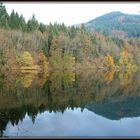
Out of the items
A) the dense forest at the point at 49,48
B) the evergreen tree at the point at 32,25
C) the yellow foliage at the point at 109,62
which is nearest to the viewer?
the dense forest at the point at 49,48

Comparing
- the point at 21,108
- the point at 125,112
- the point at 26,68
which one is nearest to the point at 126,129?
the point at 125,112

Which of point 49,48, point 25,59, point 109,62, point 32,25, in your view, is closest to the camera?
point 25,59

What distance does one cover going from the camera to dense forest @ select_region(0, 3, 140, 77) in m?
63.5

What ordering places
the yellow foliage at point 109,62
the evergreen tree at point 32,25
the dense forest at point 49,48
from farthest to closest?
the yellow foliage at point 109,62
the evergreen tree at point 32,25
the dense forest at point 49,48

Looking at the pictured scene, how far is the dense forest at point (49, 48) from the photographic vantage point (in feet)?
208

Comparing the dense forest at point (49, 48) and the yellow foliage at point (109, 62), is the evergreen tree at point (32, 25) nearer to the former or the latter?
the dense forest at point (49, 48)

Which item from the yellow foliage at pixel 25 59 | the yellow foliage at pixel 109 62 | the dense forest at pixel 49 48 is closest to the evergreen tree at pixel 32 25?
the dense forest at pixel 49 48

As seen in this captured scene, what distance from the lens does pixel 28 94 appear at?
30.5 metres

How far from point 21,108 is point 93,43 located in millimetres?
74931

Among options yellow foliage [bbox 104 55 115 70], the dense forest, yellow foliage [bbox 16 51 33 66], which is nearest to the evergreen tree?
the dense forest

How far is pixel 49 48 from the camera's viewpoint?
77.6 m

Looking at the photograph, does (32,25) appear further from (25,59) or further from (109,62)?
(109,62)

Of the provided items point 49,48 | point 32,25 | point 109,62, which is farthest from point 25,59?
point 109,62

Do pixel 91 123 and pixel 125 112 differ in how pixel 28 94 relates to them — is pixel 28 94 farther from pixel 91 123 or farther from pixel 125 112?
pixel 91 123
